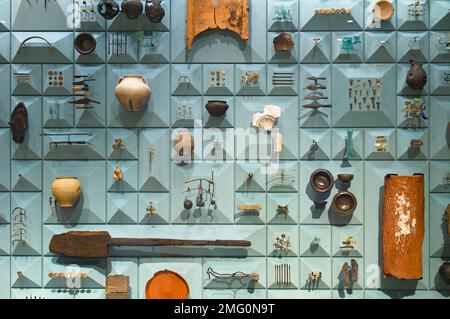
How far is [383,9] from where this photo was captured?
607 cm

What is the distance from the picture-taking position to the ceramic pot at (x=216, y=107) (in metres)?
5.96

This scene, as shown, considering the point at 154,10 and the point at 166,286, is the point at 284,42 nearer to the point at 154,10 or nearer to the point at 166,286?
the point at 154,10

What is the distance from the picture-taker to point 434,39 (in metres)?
6.07

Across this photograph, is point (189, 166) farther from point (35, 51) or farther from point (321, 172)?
point (35, 51)

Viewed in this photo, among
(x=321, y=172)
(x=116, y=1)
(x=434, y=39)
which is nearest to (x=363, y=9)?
(x=434, y=39)

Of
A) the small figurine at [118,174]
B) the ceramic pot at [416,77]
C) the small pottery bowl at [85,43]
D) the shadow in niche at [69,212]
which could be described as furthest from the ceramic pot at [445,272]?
the small pottery bowl at [85,43]

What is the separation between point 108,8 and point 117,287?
2920 mm

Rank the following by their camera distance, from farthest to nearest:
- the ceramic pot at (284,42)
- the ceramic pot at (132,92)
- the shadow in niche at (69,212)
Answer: the shadow in niche at (69,212), the ceramic pot at (284,42), the ceramic pot at (132,92)

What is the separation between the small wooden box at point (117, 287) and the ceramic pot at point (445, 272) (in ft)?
10.8

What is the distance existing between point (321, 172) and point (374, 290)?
136 cm

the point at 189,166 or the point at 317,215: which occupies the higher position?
the point at 189,166

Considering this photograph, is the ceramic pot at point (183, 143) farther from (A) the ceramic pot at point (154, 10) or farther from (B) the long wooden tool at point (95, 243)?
(A) the ceramic pot at point (154, 10)

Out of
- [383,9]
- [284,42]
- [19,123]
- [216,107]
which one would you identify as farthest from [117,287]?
[383,9]
